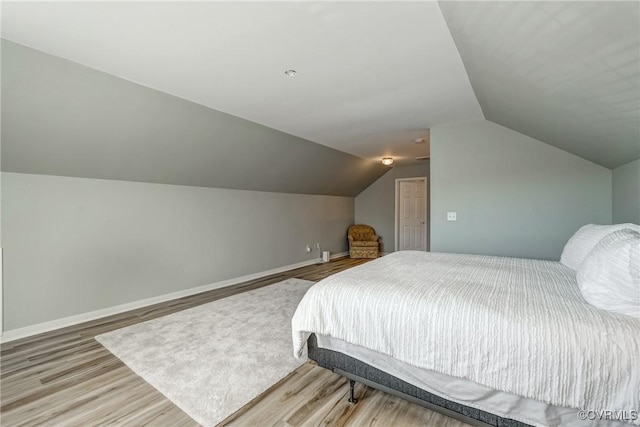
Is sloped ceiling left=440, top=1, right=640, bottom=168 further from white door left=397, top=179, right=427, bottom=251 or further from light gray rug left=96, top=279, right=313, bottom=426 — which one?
white door left=397, top=179, right=427, bottom=251

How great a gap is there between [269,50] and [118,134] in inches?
79.2

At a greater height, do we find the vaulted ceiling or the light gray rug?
the vaulted ceiling

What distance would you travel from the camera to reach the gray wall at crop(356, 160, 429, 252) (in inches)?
279

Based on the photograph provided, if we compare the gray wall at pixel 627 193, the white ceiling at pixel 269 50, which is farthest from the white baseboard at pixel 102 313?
the gray wall at pixel 627 193

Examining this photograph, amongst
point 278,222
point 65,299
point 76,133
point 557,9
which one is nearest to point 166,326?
point 65,299

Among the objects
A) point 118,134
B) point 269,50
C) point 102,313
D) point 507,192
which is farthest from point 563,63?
point 102,313

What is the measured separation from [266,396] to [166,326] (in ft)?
5.45

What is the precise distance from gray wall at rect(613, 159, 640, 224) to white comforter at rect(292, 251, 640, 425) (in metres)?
1.24

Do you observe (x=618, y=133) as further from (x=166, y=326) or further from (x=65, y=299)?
(x=65, y=299)

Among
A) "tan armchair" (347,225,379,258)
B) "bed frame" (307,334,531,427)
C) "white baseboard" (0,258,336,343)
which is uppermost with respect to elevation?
"tan armchair" (347,225,379,258)

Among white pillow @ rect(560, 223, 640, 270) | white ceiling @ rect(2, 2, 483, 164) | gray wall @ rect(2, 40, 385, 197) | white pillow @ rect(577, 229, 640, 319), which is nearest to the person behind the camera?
white pillow @ rect(577, 229, 640, 319)

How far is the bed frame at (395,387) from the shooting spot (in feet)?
4.48

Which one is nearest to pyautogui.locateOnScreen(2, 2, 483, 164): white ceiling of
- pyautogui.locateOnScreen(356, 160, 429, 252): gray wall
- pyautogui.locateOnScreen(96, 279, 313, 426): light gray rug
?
pyautogui.locateOnScreen(96, 279, 313, 426): light gray rug

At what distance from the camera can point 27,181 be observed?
280cm
